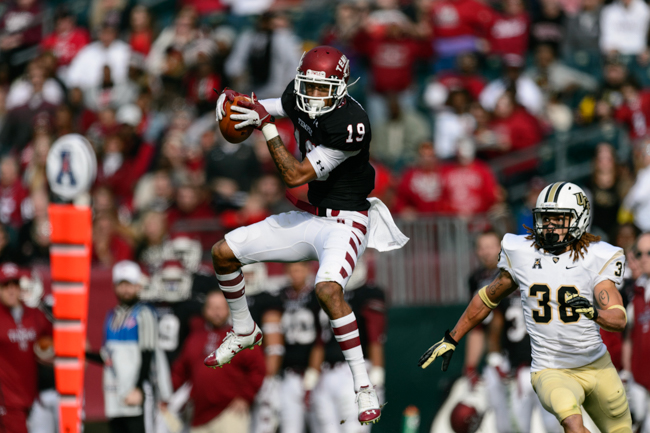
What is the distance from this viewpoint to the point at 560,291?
7078 millimetres

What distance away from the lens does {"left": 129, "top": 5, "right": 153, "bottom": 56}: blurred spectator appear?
51.1 ft

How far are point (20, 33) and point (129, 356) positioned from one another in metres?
8.24

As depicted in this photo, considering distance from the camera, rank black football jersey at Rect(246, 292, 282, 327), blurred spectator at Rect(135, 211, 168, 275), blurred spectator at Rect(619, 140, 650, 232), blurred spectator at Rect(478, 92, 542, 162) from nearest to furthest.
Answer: black football jersey at Rect(246, 292, 282, 327), blurred spectator at Rect(619, 140, 650, 232), blurred spectator at Rect(135, 211, 168, 275), blurred spectator at Rect(478, 92, 542, 162)

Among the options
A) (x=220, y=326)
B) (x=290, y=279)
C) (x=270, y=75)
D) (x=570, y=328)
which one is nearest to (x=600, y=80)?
(x=270, y=75)

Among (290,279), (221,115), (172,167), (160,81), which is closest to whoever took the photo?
(221,115)

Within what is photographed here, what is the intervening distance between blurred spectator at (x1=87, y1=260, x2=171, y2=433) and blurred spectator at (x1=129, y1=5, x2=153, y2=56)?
19.6 feet

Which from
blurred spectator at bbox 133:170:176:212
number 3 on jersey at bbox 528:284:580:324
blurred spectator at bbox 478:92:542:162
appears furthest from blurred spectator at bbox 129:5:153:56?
number 3 on jersey at bbox 528:284:580:324

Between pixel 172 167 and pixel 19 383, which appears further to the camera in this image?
pixel 172 167

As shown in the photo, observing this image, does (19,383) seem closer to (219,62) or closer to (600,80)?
(219,62)

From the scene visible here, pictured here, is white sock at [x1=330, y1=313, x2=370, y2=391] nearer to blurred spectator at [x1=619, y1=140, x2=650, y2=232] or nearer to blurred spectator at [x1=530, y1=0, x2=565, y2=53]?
blurred spectator at [x1=619, y1=140, x2=650, y2=232]

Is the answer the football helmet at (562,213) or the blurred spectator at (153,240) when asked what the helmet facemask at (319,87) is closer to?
the football helmet at (562,213)

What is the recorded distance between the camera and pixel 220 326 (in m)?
10.3

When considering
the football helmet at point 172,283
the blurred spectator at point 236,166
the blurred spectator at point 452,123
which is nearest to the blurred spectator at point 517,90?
the blurred spectator at point 452,123

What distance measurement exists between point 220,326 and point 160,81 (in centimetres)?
546
